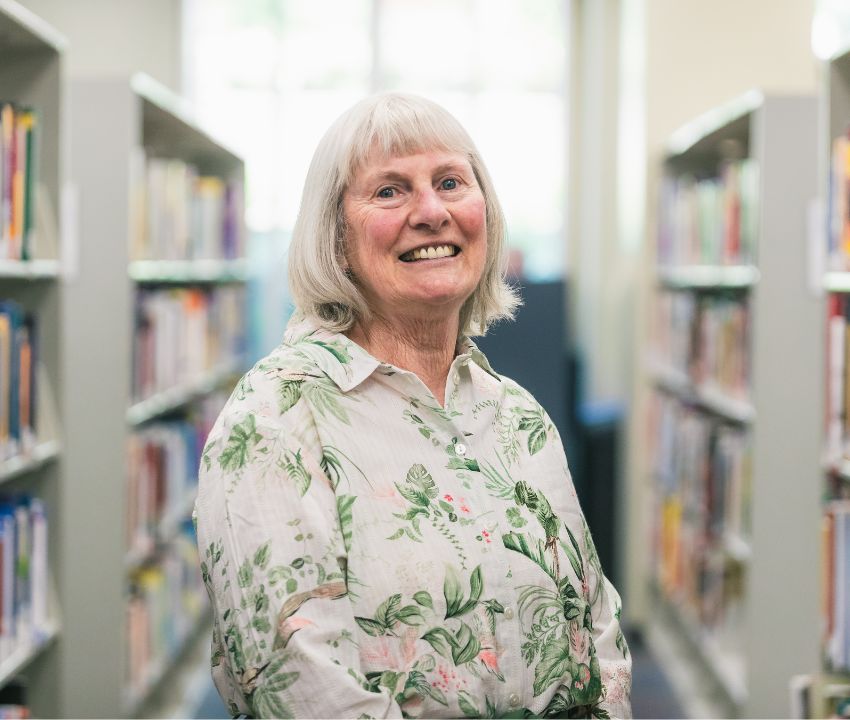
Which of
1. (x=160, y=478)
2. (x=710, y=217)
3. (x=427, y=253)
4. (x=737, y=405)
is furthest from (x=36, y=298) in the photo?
(x=710, y=217)

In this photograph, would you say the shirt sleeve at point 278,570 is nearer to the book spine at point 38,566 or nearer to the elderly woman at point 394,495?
the elderly woman at point 394,495

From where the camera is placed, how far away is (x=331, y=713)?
130cm

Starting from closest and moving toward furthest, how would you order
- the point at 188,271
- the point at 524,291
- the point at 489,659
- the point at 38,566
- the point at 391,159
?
1. the point at 489,659
2. the point at 391,159
3. the point at 38,566
4. the point at 188,271
5. the point at 524,291

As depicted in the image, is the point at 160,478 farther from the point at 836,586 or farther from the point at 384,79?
the point at 384,79

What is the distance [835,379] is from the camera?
254cm

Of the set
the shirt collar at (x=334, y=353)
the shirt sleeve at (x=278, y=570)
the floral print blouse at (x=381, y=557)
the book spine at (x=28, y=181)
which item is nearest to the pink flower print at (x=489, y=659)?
the floral print blouse at (x=381, y=557)

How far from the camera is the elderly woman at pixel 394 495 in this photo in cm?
134

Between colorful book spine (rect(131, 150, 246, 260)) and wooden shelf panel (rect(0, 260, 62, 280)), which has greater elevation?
colorful book spine (rect(131, 150, 246, 260))

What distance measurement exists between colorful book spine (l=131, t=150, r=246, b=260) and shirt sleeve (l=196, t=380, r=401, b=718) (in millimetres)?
2038

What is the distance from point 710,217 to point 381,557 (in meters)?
3.13

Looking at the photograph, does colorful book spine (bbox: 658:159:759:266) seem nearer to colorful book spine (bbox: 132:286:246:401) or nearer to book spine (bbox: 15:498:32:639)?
colorful book spine (bbox: 132:286:246:401)

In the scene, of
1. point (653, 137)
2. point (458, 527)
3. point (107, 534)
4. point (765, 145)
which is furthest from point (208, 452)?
point (653, 137)

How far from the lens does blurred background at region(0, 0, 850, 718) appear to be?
267 cm

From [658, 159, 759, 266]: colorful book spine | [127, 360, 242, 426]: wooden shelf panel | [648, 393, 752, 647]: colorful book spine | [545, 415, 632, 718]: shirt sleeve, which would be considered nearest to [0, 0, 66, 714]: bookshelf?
[127, 360, 242, 426]: wooden shelf panel
